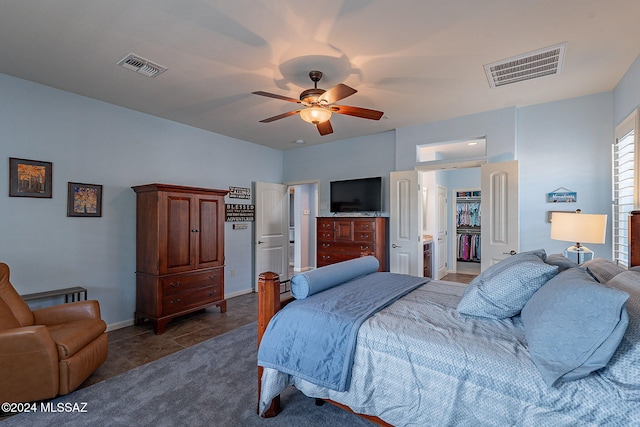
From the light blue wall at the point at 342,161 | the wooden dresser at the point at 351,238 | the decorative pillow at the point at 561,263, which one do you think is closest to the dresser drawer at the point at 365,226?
the wooden dresser at the point at 351,238

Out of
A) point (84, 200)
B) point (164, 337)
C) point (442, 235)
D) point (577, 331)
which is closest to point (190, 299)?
point (164, 337)

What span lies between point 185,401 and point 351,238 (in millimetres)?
3139

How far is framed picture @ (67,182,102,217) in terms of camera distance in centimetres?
329

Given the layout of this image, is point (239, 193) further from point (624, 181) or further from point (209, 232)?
point (624, 181)

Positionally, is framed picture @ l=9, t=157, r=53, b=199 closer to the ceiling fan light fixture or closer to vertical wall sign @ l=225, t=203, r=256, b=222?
vertical wall sign @ l=225, t=203, r=256, b=222

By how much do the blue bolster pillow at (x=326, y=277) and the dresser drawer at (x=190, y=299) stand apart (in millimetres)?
2295

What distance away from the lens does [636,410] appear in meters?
1.03

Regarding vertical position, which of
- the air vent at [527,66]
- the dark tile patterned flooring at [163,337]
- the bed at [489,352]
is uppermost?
the air vent at [527,66]

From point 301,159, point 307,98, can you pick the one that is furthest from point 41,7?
point 301,159

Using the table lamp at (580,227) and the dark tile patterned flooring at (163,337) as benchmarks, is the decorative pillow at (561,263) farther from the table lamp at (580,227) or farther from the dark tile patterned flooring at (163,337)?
the dark tile patterned flooring at (163,337)

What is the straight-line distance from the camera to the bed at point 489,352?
1.10 metres

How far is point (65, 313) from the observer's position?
2605 mm

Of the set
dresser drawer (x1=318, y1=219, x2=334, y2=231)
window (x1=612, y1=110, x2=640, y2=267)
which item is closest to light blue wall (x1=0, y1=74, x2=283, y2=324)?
dresser drawer (x1=318, y1=219, x2=334, y2=231)

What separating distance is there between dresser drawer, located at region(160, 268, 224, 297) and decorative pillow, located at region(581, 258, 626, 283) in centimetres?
394
